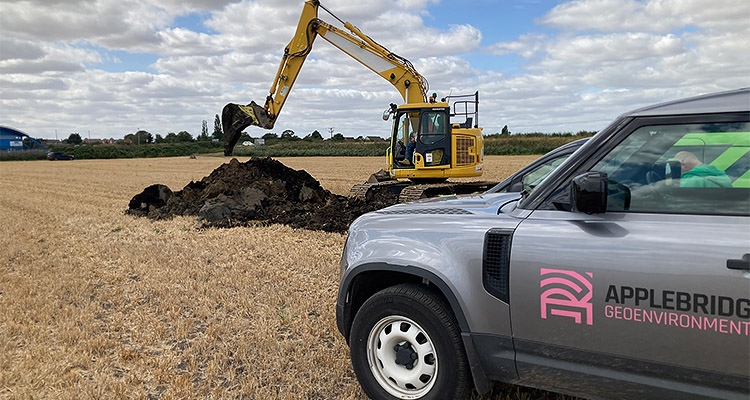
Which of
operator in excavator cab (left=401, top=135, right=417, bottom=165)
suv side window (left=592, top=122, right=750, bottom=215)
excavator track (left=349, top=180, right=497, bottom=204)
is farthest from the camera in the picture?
operator in excavator cab (left=401, top=135, right=417, bottom=165)

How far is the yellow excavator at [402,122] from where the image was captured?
13766 millimetres

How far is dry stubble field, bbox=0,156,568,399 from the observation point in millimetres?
4156

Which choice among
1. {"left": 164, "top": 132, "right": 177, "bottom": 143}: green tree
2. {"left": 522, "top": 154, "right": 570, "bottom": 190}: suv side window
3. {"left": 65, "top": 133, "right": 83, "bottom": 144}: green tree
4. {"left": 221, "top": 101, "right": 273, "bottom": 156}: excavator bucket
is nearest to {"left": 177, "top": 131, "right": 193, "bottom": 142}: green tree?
{"left": 164, "top": 132, "right": 177, "bottom": 143}: green tree

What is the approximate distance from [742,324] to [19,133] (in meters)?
102

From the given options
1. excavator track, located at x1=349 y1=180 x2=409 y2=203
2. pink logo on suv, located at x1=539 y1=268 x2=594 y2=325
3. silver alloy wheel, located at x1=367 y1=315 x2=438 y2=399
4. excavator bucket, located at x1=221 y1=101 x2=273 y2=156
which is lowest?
silver alloy wheel, located at x1=367 y1=315 x2=438 y2=399

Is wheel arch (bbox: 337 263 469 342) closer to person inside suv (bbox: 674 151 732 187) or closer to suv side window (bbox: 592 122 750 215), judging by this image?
suv side window (bbox: 592 122 750 215)

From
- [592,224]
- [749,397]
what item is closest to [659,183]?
[592,224]

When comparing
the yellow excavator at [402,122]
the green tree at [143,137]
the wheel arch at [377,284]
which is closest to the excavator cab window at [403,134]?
the yellow excavator at [402,122]

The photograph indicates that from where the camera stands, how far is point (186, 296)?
6320mm

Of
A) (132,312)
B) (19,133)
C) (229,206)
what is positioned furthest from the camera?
(19,133)

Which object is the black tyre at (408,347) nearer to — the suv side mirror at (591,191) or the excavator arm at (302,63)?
the suv side mirror at (591,191)

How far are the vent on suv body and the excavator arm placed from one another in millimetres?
12609

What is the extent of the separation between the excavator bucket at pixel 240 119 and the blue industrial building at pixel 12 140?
262 ft

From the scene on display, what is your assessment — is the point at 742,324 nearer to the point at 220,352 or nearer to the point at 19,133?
the point at 220,352
